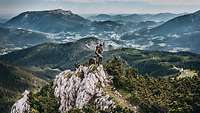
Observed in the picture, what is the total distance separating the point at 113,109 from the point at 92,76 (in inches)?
894

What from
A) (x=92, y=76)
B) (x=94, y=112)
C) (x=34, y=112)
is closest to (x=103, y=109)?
(x=94, y=112)

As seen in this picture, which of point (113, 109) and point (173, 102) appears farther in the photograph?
point (173, 102)

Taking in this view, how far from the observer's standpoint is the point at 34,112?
195125 mm

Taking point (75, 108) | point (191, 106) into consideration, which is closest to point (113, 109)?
point (75, 108)

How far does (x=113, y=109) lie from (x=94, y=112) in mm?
7912

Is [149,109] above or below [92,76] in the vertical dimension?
below

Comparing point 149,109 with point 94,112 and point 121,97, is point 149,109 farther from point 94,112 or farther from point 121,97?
point 94,112

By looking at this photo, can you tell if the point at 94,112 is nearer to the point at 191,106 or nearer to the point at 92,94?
the point at 92,94

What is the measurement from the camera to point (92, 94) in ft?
643

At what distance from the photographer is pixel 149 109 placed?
194 metres

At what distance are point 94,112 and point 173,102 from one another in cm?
3755

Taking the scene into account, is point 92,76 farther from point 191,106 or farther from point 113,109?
point 191,106

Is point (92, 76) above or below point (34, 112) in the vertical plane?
above

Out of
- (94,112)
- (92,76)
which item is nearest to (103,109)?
(94,112)
